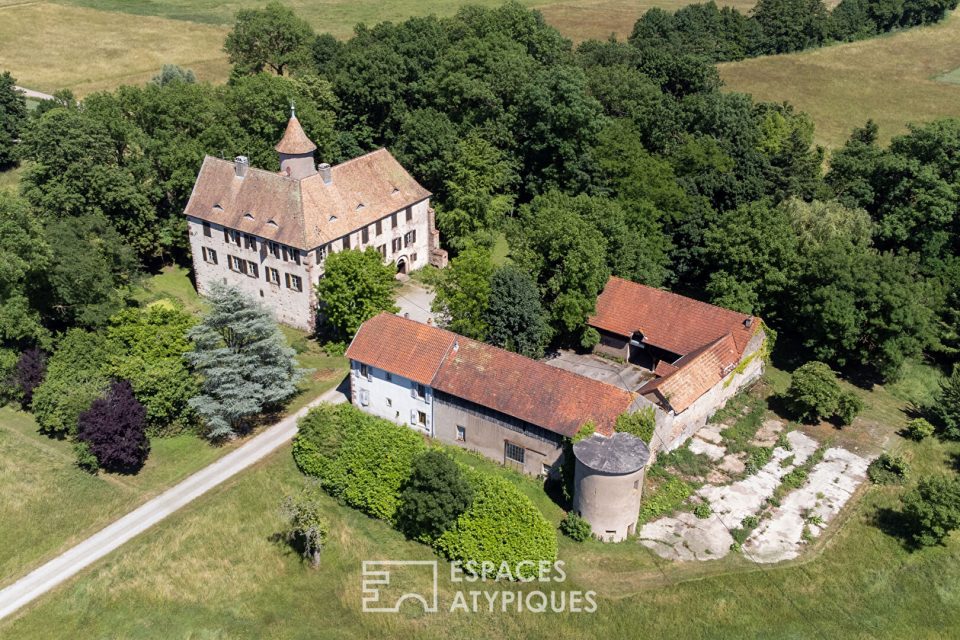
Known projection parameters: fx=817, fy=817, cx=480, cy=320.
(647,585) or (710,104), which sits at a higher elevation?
(710,104)

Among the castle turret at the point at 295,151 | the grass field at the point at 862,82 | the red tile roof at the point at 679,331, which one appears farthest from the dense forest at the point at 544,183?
the grass field at the point at 862,82

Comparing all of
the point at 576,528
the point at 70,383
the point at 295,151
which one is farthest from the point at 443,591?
the point at 295,151

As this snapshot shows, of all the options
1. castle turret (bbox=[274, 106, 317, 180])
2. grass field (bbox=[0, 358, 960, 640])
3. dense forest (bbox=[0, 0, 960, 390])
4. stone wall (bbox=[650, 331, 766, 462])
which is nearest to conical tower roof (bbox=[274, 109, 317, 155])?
castle turret (bbox=[274, 106, 317, 180])

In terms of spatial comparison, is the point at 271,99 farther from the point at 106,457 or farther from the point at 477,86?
the point at 106,457

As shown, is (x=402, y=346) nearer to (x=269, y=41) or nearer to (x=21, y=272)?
(x=21, y=272)

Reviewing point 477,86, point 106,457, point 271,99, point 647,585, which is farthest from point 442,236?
point 647,585

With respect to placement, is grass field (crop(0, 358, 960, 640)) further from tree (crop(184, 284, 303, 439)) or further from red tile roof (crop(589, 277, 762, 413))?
red tile roof (crop(589, 277, 762, 413))
